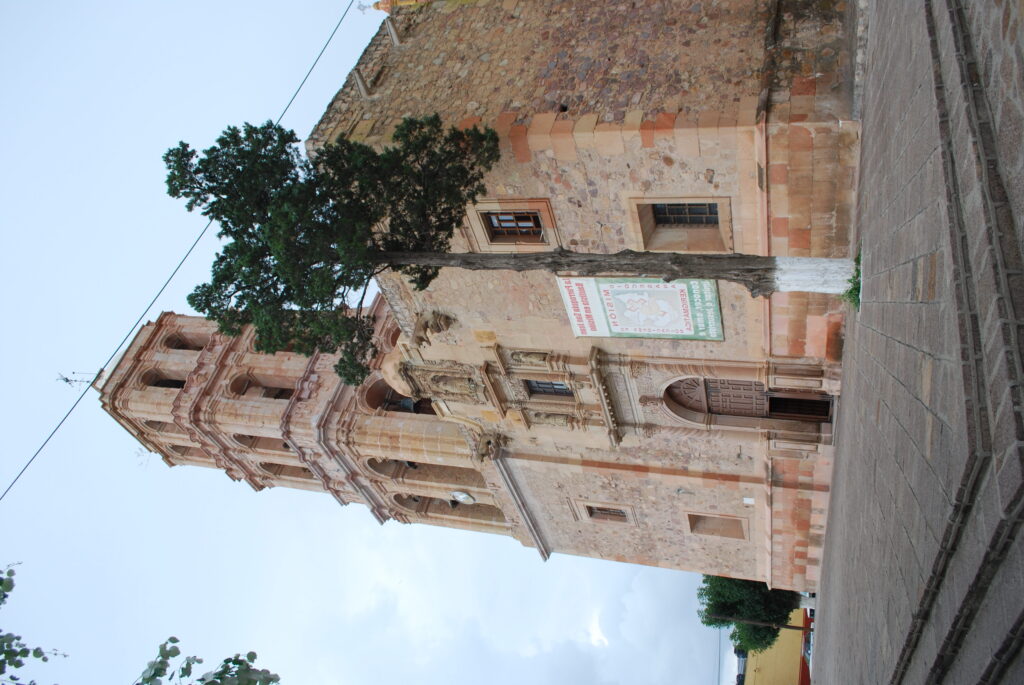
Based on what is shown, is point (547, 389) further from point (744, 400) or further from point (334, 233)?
point (334, 233)

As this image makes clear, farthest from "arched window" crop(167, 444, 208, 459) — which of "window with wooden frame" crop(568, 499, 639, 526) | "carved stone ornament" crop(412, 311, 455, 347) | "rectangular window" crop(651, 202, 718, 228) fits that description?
"rectangular window" crop(651, 202, 718, 228)

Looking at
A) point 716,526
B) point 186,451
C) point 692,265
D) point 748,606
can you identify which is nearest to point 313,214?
point 692,265

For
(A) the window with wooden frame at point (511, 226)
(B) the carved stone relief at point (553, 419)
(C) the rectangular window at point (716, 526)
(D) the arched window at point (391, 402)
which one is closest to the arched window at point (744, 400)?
(B) the carved stone relief at point (553, 419)

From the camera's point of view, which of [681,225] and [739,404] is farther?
[739,404]

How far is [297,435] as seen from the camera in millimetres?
18953

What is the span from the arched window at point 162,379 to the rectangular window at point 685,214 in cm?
1626

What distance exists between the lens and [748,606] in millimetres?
27391

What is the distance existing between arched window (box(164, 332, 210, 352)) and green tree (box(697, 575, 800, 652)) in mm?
19919

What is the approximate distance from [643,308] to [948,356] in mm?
7921

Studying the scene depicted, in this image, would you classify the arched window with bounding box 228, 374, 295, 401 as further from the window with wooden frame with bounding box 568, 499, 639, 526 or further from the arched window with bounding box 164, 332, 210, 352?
the window with wooden frame with bounding box 568, 499, 639, 526

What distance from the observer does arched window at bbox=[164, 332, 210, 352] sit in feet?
71.1

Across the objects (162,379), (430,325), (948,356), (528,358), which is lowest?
(948,356)

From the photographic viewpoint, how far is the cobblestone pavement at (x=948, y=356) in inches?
112

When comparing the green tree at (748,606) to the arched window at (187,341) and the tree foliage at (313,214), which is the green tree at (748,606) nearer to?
the arched window at (187,341)
